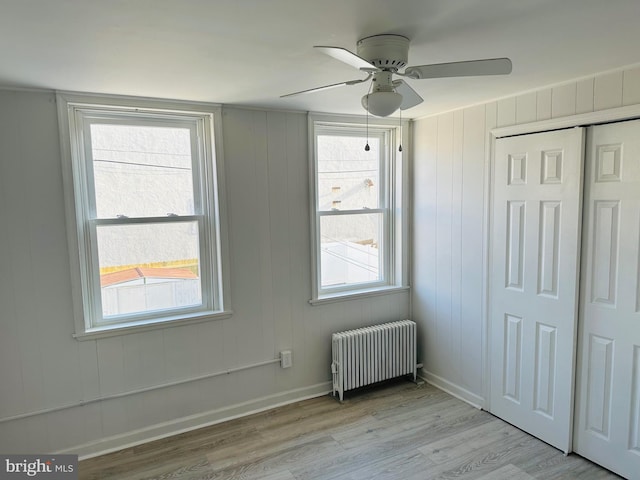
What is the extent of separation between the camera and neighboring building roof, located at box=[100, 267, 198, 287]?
2.76 metres

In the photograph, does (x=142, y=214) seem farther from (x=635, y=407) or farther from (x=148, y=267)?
(x=635, y=407)

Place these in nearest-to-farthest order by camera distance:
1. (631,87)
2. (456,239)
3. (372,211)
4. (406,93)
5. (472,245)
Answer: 1. (406,93)
2. (631,87)
3. (472,245)
4. (456,239)
5. (372,211)

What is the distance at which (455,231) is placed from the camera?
3305 mm

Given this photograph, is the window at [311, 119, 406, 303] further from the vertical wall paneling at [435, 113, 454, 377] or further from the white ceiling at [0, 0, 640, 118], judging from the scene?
the white ceiling at [0, 0, 640, 118]

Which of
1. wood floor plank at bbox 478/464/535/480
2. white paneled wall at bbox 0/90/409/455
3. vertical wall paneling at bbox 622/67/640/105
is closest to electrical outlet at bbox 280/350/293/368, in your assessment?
white paneled wall at bbox 0/90/409/455

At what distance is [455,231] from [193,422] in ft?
8.09

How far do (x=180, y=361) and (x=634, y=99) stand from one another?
126 inches

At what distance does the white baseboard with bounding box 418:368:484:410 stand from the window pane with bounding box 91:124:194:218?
249 cm

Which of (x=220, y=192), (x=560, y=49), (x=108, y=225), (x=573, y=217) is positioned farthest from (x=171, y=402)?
(x=560, y=49)

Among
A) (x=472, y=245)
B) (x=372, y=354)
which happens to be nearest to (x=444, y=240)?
(x=472, y=245)

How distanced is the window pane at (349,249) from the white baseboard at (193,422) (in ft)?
3.00

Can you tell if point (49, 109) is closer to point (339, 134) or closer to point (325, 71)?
point (325, 71)

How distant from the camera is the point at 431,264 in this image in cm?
357

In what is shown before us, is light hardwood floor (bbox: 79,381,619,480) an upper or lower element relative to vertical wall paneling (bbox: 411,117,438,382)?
lower
